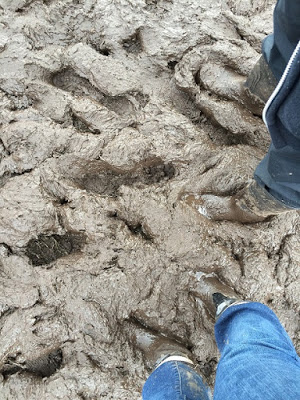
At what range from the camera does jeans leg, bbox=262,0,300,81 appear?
0.94 metres

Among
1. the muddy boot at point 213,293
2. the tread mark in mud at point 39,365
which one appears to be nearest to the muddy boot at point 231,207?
the muddy boot at point 213,293

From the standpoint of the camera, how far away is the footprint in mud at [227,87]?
6.07 ft

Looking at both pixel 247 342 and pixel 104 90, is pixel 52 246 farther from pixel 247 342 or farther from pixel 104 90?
pixel 247 342

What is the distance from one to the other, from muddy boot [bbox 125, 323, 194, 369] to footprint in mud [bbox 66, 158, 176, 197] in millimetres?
686

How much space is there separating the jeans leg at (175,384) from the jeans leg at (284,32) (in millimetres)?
1220

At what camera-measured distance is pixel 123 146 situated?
5.86 feet

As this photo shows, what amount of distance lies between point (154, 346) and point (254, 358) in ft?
2.02

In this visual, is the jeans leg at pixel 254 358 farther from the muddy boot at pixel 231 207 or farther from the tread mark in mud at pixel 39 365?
the tread mark in mud at pixel 39 365

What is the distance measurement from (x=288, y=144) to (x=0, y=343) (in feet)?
4.89

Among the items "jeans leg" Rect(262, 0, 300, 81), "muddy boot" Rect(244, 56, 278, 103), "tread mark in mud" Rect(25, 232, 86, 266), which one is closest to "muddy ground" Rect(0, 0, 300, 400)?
"tread mark in mud" Rect(25, 232, 86, 266)

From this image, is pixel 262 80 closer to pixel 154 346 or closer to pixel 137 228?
pixel 137 228

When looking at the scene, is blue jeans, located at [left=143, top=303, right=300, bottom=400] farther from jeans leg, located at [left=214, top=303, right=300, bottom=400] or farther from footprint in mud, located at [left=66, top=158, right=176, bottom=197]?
footprint in mud, located at [left=66, top=158, right=176, bottom=197]

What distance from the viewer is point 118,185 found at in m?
1.87

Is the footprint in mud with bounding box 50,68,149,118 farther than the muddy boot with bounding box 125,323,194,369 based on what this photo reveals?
Yes
